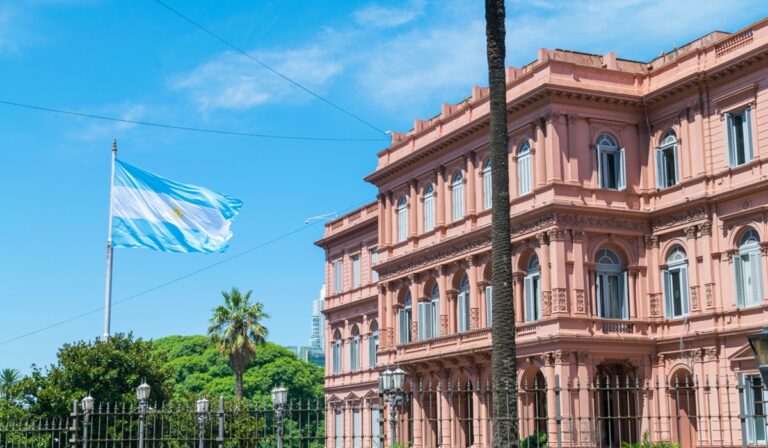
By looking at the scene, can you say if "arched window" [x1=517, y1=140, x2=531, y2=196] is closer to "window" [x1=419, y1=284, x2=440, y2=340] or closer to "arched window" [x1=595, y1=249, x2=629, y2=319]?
"arched window" [x1=595, y1=249, x2=629, y2=319]

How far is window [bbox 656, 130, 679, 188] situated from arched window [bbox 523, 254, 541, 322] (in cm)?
514

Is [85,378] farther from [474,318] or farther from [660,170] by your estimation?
[660,170]

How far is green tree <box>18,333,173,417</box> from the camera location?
3812 cm

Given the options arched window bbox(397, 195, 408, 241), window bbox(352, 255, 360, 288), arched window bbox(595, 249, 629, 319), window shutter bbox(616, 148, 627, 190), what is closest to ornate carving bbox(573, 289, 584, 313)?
arched window bbox(595, 249, 629, 319)

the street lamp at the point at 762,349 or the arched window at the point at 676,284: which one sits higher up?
the arched window at the point at 676,284

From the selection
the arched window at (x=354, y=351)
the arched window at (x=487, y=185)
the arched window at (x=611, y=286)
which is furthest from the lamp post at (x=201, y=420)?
the arched window at (x=354, y=351)

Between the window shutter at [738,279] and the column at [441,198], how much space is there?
12.7m

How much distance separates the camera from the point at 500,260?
17.7 m

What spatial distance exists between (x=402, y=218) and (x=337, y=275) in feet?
42.5

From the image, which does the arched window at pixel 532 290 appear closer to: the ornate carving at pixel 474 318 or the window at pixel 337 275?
the ornate carving at pixel 474 318

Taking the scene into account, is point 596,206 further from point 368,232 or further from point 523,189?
point 368,232

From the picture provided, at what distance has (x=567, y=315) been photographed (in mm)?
35969

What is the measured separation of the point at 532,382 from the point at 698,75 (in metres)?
12.0

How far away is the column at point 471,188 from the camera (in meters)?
41.2
